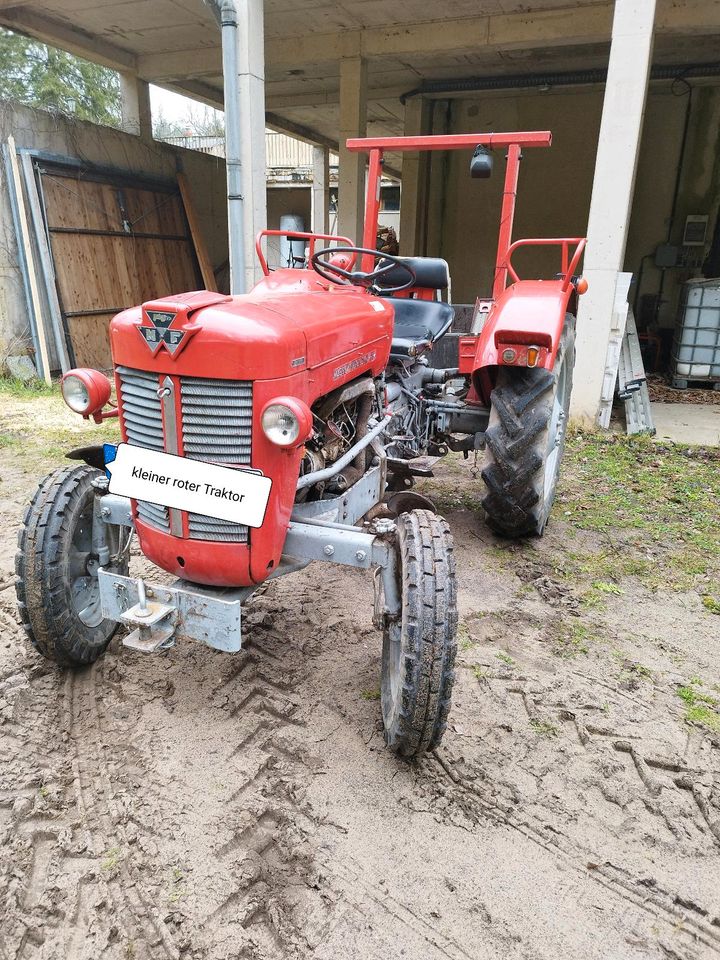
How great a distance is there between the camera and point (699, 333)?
7371 mm

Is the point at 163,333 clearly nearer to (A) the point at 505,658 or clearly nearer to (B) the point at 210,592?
(B) the point at 210,592

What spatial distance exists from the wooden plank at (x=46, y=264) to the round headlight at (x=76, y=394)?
5372mm

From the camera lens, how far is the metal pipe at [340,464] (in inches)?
86.1

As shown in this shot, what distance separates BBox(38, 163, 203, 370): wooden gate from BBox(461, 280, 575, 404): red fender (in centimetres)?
514

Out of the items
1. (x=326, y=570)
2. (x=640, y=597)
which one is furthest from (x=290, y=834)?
(x=640, y=597)

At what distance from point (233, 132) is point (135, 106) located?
4.30 m

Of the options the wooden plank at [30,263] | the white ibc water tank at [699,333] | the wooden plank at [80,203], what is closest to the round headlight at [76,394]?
the wooden plank at [30,263]

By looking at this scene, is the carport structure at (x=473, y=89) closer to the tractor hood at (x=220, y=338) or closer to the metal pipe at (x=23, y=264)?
the metal pipe at (x=23, y=264)

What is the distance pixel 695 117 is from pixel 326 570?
9.44m

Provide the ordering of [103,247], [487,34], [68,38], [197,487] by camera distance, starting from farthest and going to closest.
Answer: [68,38] < [103,247] < [487,34] < [197,487]

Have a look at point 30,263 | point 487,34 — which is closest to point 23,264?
point 30,263

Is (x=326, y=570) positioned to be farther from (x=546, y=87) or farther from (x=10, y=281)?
(x=546, y=87)

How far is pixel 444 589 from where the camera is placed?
189 cm

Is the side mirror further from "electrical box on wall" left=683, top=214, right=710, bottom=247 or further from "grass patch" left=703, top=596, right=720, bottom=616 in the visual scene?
"electrical box on wall" left=683, top=214, right=710, bottom=247
